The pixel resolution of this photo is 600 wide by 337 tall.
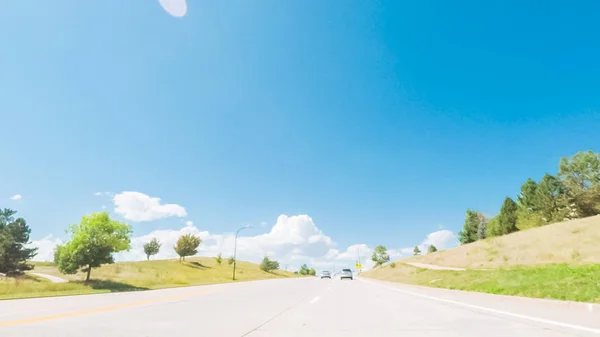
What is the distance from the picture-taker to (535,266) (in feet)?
84.0

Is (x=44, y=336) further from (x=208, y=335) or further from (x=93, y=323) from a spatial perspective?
(x=208, y=335)

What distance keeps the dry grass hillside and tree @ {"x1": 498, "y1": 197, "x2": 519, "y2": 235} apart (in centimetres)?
3083

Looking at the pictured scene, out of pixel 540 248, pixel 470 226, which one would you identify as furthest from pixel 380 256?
pixel 540 248

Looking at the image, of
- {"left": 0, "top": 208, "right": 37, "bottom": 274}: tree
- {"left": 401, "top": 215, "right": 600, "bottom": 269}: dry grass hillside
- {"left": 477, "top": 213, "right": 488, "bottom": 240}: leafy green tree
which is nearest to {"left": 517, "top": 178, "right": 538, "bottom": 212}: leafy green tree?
{"left": 477, "top": 213, "right": 488, "bottom": 240}: leafy green tree

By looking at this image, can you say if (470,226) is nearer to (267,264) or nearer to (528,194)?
(528,194)

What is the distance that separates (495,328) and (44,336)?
8181mm

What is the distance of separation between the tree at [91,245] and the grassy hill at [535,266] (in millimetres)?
25729

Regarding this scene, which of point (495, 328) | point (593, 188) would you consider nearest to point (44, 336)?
point (495, 328)

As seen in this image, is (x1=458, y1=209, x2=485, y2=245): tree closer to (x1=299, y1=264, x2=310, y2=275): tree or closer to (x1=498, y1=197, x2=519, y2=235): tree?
(x1=498, y1=197, x2=519, y2=235): tree

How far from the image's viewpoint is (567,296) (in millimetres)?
11492

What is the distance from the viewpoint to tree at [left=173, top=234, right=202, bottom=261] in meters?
96.5

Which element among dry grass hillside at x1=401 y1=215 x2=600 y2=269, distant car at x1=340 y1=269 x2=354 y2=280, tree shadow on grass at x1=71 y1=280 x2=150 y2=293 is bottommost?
tree shadow on grass at x1=71 y1=280 x2=150 y2=293

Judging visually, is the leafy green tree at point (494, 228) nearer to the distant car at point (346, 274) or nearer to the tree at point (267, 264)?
the distant car at point (346, 274)

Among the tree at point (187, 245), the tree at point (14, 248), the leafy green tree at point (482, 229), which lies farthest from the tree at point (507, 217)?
the tree at point (14, 248)
